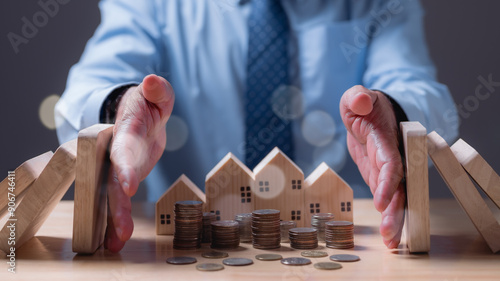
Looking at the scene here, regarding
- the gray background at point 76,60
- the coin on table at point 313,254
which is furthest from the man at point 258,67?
the coin on table at point 313,254

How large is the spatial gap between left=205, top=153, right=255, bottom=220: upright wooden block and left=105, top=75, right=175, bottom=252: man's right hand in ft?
0.49

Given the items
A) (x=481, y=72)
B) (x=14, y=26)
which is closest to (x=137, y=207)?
(x=14, y=26)

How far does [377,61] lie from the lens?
2.24m

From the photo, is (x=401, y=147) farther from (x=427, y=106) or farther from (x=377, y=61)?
(x=377, y=61)

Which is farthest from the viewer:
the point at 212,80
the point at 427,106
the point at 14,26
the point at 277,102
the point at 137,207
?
the point at 14,26

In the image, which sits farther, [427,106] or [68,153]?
[427,106]

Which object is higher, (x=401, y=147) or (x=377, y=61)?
(x=377, y=61)

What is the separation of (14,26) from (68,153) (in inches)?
87.6

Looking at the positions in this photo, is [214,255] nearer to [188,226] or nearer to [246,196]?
[188,226]

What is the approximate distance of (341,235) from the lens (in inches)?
42.1

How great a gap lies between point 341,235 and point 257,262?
0.20 meters

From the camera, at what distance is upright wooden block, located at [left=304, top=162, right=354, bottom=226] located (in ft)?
4.04

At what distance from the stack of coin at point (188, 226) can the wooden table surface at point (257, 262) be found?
2 centimetres

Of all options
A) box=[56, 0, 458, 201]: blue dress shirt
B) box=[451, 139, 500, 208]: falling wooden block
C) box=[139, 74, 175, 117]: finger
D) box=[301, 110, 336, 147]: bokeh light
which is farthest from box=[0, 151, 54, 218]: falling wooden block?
box=[301, 110, 336, 147]: bokeh light
